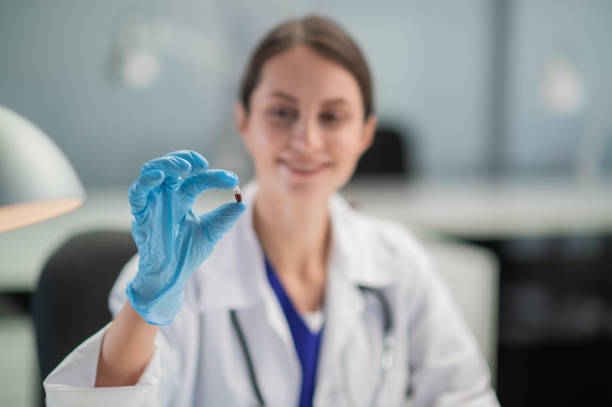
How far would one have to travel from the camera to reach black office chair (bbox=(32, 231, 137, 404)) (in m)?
0.76

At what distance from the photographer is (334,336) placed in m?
0.89

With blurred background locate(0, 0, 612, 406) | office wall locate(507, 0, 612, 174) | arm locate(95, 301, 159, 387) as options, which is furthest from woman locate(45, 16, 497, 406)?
office wall locate(507, 0, 612, 174)

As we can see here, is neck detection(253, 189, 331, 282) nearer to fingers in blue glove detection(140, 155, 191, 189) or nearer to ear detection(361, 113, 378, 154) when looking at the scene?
ear detection(361, 113, 378, 154)

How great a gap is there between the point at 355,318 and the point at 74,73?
1.95 metres

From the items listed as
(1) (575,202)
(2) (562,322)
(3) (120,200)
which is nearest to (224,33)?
(3) (120,200)

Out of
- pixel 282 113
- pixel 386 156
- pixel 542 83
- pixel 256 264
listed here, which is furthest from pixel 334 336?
pixel 542 83

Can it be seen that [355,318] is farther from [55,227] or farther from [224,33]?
[224,33]

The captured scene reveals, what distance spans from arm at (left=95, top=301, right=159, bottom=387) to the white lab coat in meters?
0.09

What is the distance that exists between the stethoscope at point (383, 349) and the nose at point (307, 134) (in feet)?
1.09

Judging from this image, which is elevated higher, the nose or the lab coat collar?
the nose

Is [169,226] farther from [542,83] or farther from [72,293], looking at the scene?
[542,83]

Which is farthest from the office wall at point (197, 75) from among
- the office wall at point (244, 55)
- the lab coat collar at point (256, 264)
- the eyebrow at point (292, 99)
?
the eyebrow at point (292, 99)

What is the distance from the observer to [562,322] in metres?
2.01

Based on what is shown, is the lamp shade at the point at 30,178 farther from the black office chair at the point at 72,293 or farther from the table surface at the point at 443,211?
the table surface at the point at 443,211
